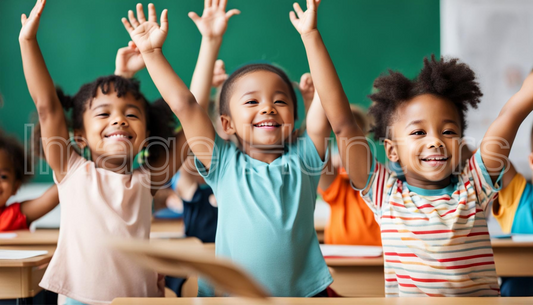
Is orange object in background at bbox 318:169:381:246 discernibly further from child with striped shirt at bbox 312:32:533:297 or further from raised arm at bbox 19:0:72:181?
raised arm at bbox 19:0:72:181

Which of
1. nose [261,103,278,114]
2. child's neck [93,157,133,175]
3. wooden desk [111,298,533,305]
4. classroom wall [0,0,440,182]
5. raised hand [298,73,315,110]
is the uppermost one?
classroom wall [0,0,440,182]

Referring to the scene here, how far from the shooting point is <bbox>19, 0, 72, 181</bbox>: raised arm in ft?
4.98

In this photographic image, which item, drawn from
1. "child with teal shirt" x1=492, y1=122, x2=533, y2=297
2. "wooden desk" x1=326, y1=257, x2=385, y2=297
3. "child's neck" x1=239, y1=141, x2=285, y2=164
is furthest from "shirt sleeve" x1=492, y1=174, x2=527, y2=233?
"child's neck" x1=239, y1=141, x2=285, y2=164

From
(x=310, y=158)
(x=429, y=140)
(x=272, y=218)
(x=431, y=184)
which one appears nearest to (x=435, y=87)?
(x=429, y=140)

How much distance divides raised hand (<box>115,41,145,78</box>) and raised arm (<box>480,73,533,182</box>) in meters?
1.39

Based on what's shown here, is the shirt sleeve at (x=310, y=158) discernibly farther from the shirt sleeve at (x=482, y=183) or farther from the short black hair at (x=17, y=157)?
the short black hair at (x=17, y=157)

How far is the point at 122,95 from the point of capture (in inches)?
65.3

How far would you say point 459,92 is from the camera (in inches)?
57.1

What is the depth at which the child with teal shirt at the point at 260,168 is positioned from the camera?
133 centimetres

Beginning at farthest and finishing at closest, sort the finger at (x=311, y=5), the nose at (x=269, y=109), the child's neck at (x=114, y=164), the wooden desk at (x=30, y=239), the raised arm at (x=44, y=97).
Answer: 1. the wooden desk at (x=30, y=239)
2. the child's neck at (x=114, y=164)
3. the raised arm at (x=44, y=97)
4. the nose at (x=269, y=109)
5. the finger at (x=311, y=5)

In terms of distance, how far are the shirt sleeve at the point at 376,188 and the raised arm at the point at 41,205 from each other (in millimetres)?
1490

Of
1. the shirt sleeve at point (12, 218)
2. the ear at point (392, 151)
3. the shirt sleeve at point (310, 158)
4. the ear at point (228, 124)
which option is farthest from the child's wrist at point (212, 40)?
the shirt sleeve at point (12, 218)

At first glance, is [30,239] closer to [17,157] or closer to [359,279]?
[17,157]

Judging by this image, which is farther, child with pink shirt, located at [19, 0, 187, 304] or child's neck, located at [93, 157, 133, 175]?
child's neck, located at [93, 157, 133, 175]
